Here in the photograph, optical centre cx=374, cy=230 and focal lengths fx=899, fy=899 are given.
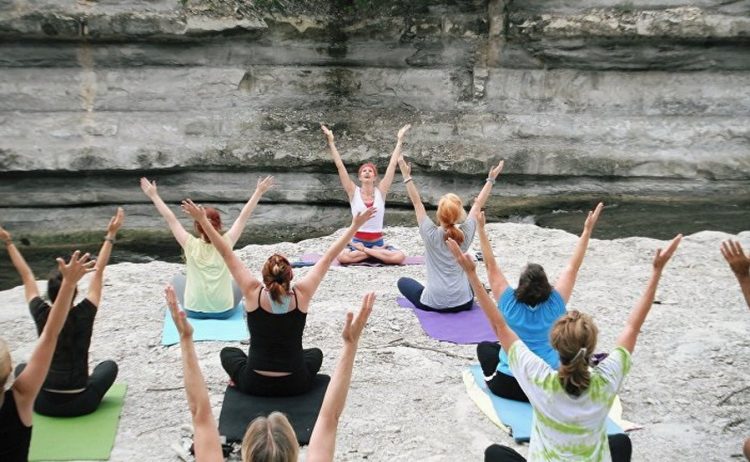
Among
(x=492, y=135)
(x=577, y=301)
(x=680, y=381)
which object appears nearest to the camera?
(x=680, y=381)

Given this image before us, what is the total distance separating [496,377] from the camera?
6480mm

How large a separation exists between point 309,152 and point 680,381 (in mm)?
10902

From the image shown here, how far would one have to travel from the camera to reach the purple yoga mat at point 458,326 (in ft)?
26.4

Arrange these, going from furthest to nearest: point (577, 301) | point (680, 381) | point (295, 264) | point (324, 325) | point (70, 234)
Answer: point (70, 234) → point (295, 264) → point (577, 301) → point (324, 325) → point (680, 381)

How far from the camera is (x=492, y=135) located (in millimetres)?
17609

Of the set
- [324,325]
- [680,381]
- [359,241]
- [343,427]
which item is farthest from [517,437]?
[359,241]

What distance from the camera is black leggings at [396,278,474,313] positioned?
28.7 ft

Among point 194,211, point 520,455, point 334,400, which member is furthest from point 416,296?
point 334,400

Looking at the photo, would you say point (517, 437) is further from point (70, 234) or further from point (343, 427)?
point (70, 234)

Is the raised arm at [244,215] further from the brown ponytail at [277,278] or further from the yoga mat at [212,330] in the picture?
the brown ponytail at [277,278]

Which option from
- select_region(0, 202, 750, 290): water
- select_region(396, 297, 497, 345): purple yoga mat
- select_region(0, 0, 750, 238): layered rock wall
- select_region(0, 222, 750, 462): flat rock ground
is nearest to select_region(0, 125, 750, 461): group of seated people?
select_region(396, 297, 497, 345): purple yoga mat

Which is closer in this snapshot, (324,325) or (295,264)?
(324,325)

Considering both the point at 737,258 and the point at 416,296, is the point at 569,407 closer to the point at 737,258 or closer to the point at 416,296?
the point at 737,258

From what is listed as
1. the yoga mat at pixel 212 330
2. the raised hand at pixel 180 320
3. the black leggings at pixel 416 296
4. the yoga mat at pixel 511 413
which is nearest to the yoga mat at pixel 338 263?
the black leggings at pixel 416 296
